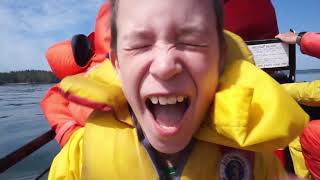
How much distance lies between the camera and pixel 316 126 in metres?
2.30

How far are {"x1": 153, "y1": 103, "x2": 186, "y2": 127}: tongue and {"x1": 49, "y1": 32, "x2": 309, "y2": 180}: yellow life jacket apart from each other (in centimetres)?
14

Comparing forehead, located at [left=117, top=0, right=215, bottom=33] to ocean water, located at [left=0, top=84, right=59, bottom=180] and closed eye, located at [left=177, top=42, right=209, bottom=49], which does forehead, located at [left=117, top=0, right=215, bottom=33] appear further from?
ocean water, located at [left=0, top=84, right=59, bottom=180]

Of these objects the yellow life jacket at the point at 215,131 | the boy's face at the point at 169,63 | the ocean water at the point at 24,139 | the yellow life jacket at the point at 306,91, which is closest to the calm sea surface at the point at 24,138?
the ocean water at the point at 24,139

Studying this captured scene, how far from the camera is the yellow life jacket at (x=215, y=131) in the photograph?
3.64 feet

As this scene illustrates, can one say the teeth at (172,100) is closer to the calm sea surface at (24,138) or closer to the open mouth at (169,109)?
the open mouth at (169,109)

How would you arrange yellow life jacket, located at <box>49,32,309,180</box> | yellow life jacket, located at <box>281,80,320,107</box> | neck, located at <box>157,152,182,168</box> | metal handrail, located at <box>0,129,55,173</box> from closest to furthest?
yellow life jacket, located at <box>49,32,309,180</box> < neck, located at <box>157,152,182,168</box> < metal handrail, located at <box>0,129,55,173</box> < yellow life jacket, located at <box>281,80,320,107</box>

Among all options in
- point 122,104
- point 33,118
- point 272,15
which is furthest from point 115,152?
point 33,118

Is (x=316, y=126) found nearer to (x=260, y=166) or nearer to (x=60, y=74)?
(x=260, y=166)

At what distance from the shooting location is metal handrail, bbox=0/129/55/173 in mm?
1776

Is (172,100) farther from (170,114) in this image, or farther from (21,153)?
(21,153)

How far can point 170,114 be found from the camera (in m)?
1.06

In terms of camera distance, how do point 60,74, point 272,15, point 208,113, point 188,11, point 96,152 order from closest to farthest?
1. point 188,11
2. point 208,113
3. point 96,152
4. point 272,15
5. point 60,74

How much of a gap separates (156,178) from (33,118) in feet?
37.7

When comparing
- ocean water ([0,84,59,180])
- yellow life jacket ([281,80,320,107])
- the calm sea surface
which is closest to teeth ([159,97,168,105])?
yellow life jacket ([281,80,320,107])
